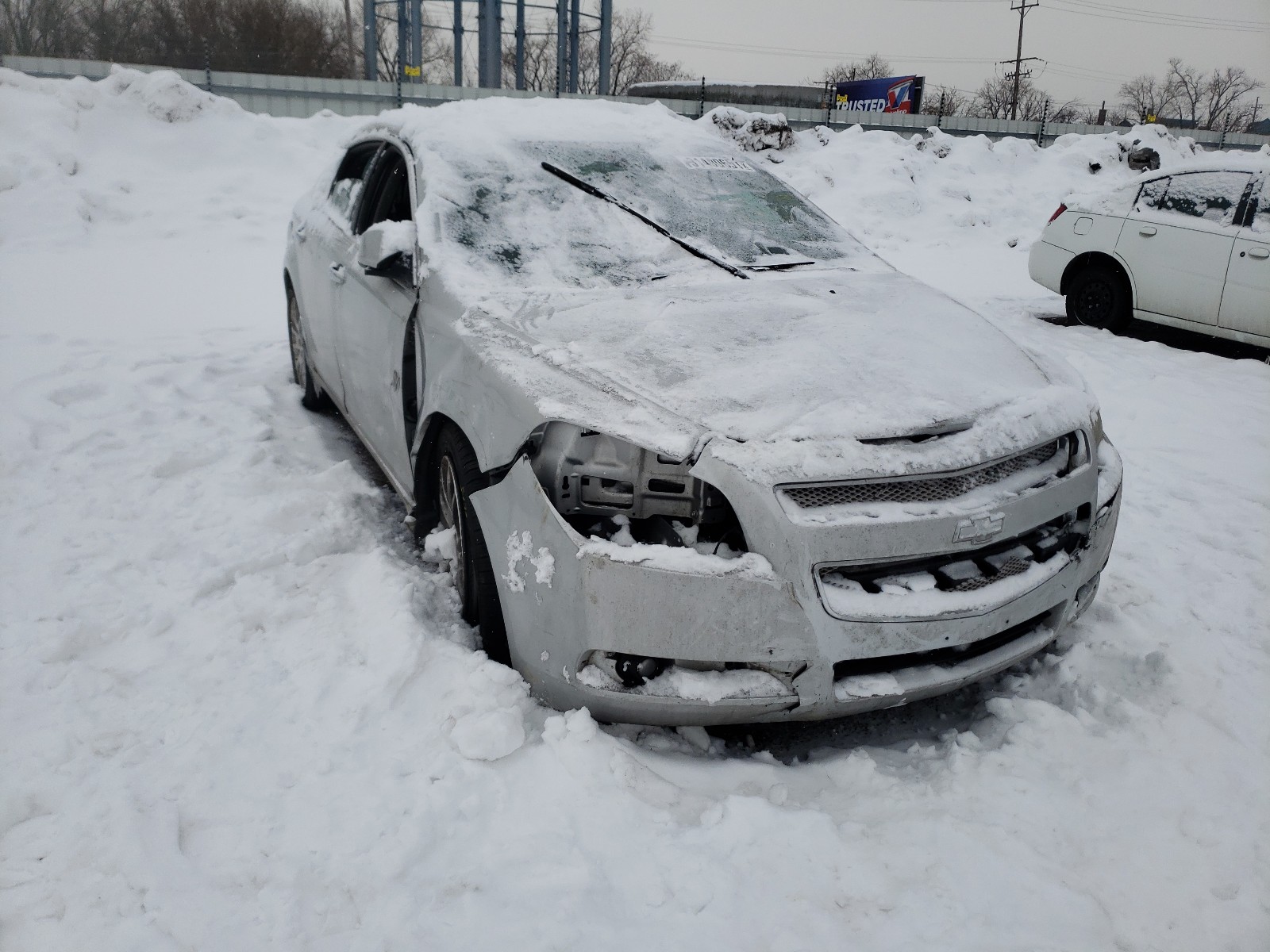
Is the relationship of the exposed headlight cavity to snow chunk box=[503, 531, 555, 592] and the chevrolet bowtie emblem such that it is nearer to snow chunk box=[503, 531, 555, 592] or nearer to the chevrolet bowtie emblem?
snow chunk box=[503, 531, 555, 592]

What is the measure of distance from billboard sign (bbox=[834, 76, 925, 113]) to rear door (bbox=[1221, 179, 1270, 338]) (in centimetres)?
2663

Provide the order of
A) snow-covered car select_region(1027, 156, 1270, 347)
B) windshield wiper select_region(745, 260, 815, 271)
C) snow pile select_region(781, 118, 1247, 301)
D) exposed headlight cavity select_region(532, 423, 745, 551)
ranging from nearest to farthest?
exposed headlight cavity select_region(532, 423, 745, 551) → windshield wiper select_region(745, 260, 815, 271) → snow-covered car select_region(1027, 156, 1270, 347) → snow pile select_region(781, 118, 1247, 301)

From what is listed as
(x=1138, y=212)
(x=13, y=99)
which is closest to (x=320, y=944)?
(x=1138, y=212)

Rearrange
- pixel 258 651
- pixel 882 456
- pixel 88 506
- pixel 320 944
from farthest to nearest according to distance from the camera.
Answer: pixel 88 506, pixel 258 651, pixel 882 456, pixel 320 944

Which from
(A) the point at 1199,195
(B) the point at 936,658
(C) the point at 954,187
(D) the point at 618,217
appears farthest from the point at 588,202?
(C) the point at 954,187

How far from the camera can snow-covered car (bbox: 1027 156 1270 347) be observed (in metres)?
6.96

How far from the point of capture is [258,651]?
8.86 feet

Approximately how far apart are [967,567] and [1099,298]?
685cm

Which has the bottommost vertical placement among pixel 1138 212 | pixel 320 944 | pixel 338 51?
pixel 320 944

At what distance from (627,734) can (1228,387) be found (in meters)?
5.75

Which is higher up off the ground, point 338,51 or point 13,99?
point 338,51

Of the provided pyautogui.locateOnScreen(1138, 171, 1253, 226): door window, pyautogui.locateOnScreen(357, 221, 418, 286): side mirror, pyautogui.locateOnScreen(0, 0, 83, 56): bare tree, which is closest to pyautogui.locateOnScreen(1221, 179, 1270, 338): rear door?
pyautogui.locateOnScreen(1138, 171, 1253, 226): door window

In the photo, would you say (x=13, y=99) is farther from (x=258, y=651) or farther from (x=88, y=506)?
(x=258, y=651)

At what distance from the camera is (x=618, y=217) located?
3.35 meters
